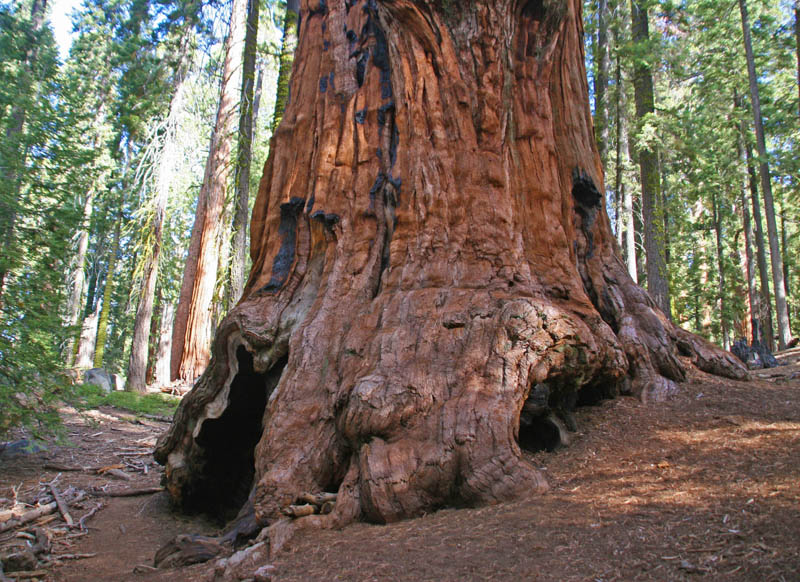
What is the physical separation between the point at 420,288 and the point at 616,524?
8.29 ft

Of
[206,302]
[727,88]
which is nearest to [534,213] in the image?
[206,302]

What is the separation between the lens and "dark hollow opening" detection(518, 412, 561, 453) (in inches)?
185

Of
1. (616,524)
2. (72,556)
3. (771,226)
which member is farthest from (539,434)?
(771,226)

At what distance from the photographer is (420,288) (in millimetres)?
4910

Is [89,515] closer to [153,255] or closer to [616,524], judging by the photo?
[616,524]

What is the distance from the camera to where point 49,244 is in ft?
21.7

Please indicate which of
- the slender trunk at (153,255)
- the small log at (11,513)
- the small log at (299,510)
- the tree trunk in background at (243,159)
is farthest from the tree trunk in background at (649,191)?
the small log at (11,513)

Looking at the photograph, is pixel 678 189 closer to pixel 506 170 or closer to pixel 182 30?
pixel 182 30

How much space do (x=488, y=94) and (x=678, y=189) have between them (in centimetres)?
2261

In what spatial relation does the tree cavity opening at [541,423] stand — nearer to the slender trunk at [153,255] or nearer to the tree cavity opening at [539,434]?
the tree cavity opening at [539,434]

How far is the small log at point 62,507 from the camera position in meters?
5.12

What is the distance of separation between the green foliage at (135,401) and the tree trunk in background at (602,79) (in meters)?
11.4

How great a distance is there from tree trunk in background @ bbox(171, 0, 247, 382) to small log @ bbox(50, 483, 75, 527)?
21.7 ft

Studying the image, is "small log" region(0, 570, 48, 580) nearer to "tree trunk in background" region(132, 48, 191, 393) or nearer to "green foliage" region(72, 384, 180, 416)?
"green foliage" region(72, 384, 180, 416)
